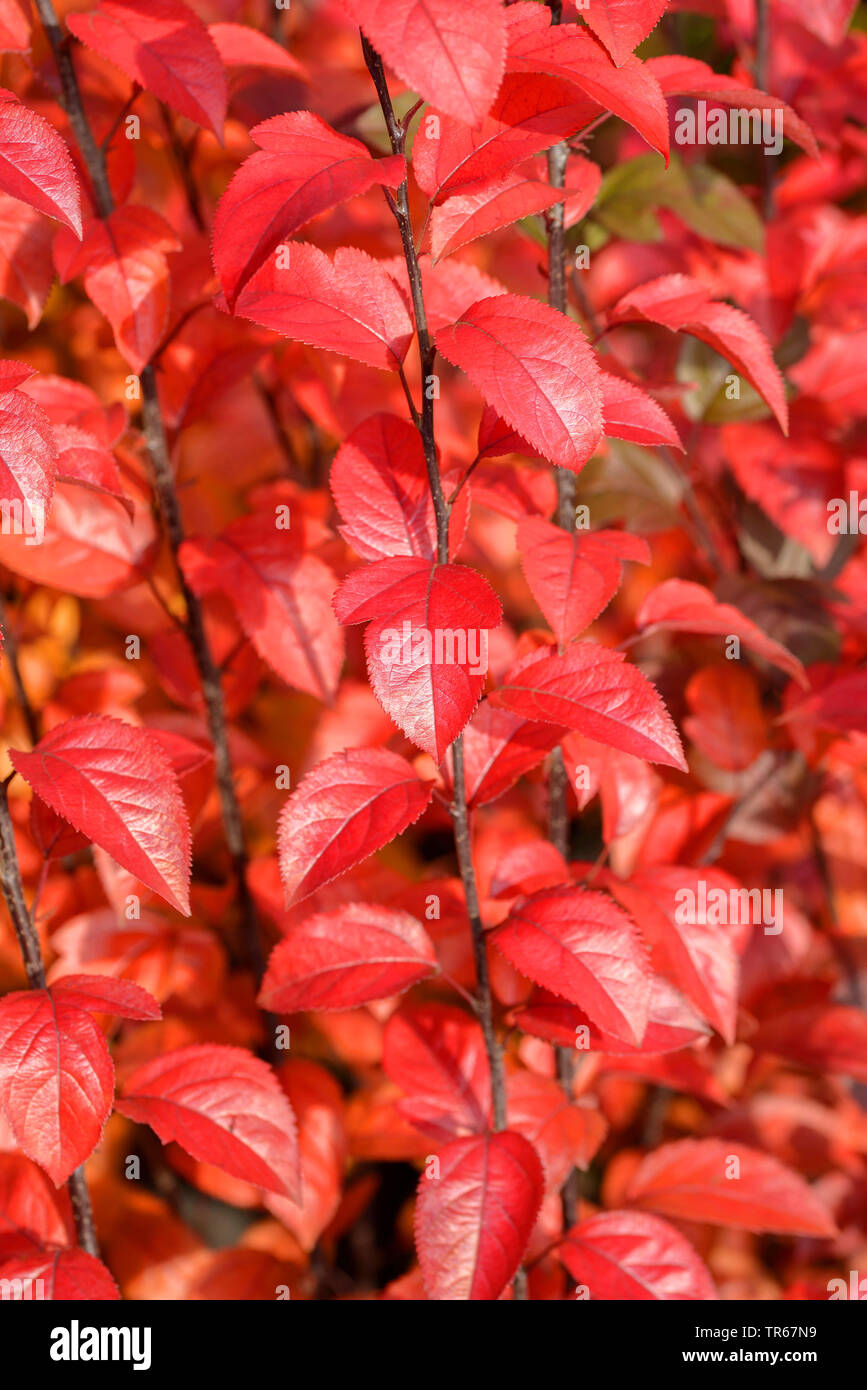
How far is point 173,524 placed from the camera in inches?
38.6

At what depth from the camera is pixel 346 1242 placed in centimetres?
148

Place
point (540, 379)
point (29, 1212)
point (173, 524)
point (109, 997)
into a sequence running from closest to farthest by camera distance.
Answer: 1. point (540, 379)
2. point (109, 997)
3. point (29, 1212)
4. point (173, 524)

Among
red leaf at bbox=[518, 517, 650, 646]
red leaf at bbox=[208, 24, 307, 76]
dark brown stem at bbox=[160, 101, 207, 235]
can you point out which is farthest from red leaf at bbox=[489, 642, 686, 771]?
dark brown stem at bbox=[160, 101, 207, 235]

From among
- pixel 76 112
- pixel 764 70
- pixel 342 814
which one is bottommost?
pixel 342 814

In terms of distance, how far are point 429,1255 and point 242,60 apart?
36.9 inches

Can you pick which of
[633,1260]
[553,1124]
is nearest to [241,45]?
[553,1124]

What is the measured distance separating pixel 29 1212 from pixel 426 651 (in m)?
0.57

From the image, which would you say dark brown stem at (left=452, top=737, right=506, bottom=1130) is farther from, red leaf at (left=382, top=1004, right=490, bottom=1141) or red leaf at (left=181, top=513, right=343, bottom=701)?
red leaf at (left=181, top=513, right=343, bottom=701)

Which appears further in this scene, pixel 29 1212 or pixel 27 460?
pixel 29 1212

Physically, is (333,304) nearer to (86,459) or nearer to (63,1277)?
(86,459)

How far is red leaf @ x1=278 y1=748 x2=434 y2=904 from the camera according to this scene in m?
0.70

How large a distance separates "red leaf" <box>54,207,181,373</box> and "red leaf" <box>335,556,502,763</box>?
336 mm

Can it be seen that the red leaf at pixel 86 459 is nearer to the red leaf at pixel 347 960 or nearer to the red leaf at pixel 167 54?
the red leaf at pixel 167 54

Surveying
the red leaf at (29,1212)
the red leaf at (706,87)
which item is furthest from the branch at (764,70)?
the red leaf at (29,1212)
